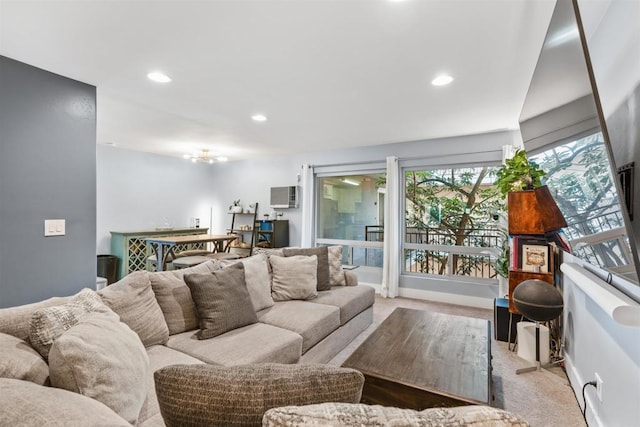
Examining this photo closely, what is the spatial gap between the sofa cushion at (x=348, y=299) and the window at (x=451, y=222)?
6.15ft

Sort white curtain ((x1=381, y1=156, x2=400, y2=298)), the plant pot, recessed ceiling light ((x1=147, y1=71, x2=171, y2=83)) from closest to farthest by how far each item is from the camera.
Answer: recessed ceiling light ((x1=147, y1=71, x2=171, y2=83)) < the plant pot < white curtain ((x1=381, y1=156, x2=400, y2=298))

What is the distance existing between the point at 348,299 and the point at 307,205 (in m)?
2.93

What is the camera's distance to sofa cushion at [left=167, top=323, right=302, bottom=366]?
5.87ft

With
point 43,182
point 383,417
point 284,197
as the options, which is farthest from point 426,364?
point 284,197

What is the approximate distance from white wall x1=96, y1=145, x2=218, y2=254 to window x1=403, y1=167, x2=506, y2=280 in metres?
4.53

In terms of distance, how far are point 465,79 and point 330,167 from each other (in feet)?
10.9

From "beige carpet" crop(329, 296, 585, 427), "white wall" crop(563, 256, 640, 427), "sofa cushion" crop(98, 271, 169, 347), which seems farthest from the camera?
"beige carpet" crop(329, 296, 585, 427)

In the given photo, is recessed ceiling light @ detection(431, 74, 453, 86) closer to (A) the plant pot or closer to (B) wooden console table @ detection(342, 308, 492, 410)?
(B) wooden console table @ detection(342, 308, 492, 410)

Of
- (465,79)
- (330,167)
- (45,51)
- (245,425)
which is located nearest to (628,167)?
(245,425)

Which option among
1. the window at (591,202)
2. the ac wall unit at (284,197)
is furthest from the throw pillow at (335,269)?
the ac wall unit at (284,197)

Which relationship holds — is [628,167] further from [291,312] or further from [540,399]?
[291,312]

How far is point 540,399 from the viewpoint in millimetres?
2229

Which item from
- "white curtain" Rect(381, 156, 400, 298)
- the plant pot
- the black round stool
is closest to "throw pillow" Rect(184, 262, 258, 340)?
the black round stool

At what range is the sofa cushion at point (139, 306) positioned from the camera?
176cm
